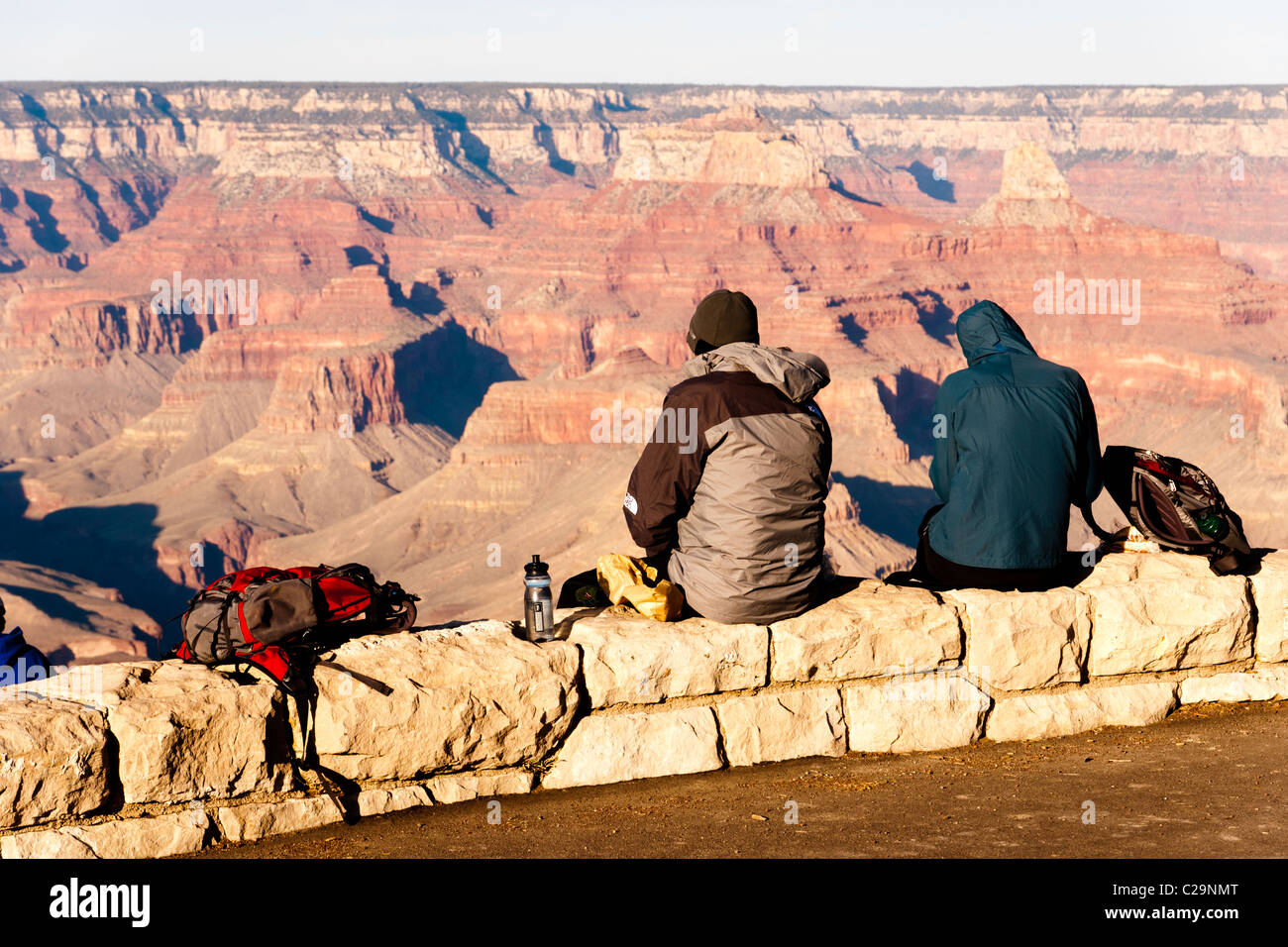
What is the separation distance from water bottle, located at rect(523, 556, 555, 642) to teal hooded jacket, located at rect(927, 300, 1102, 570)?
95.1 inches

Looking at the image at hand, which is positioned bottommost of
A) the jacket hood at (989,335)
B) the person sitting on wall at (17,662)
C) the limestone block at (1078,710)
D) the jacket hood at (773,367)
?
the limestone block at (1078,710)

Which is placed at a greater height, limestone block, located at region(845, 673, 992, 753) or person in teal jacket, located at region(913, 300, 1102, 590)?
person in teal jacket, located at region(913, 300, 1102, 590)

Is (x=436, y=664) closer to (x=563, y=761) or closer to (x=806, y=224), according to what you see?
(x=563, y=761)

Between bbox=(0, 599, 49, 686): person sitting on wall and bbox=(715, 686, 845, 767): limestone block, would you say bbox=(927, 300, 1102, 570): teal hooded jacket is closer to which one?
bbox=(715, 686, 845, 767): limestone block

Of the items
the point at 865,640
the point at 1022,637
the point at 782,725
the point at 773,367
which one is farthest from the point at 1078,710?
the point at 773,367

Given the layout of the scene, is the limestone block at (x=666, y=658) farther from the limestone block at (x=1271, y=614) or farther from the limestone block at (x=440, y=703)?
the limestone block at (x=1271, y=614)

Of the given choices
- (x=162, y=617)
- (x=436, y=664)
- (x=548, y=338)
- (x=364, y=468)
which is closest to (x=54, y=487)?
(x=364, y=468)

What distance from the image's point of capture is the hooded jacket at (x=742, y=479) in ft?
23.9

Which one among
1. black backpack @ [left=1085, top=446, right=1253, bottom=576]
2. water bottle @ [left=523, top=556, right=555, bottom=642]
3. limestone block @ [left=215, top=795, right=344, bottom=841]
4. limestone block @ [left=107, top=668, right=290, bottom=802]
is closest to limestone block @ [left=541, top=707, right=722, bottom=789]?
water bottle @ [left=523, top=556, right=555, bottom=642]

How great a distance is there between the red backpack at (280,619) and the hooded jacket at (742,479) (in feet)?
5.26

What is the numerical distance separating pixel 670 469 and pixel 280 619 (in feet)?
7.32

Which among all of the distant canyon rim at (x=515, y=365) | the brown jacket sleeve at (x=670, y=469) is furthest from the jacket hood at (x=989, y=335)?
the distant canyon rim at (x=515, y=365)

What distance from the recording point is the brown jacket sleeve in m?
7.30

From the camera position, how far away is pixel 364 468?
11300 cm
